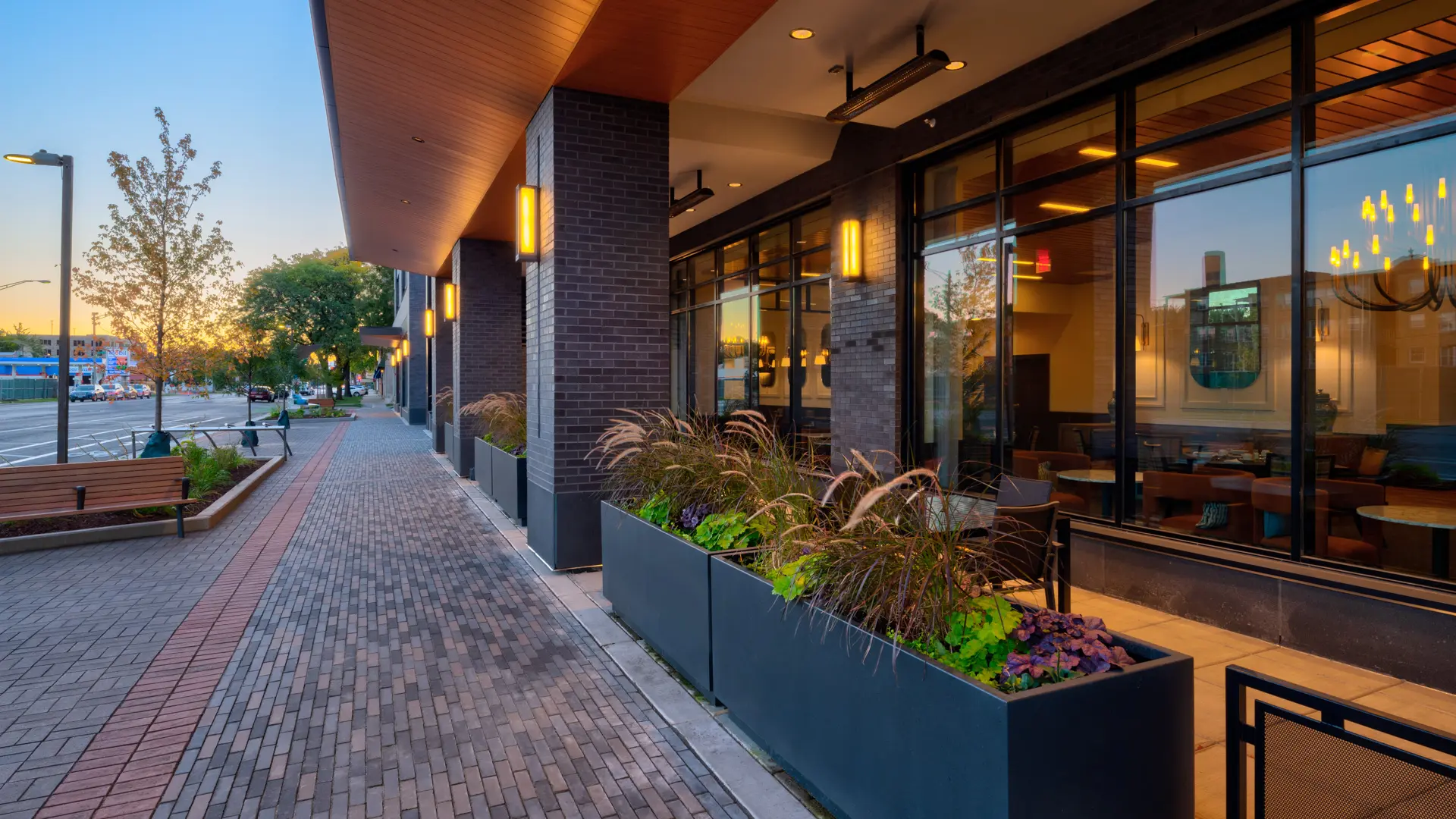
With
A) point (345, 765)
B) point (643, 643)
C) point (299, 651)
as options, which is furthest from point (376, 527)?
point (345, 765)

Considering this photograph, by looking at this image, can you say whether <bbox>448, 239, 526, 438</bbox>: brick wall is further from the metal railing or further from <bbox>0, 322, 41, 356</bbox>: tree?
<bbox>0, 322, 41, 356</bbox>: tree

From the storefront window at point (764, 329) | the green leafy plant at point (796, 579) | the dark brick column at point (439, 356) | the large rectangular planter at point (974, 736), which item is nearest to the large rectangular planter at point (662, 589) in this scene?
the green leafy plant at point (796, 579)

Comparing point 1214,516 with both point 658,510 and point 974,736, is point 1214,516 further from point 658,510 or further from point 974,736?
point 974,736

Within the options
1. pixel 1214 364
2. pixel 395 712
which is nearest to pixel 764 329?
pixel 1214 364

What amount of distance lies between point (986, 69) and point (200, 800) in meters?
6.80

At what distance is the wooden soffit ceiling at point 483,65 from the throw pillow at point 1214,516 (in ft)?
14.7

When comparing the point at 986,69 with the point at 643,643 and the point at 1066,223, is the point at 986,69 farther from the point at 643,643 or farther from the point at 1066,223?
the point at 643,643

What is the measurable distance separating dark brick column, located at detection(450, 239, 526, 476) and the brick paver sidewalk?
21.0ft

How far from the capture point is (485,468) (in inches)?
400

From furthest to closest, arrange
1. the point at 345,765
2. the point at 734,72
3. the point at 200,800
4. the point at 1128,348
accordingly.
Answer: the point at 734,72 → the point at 1128,348 → the point at 345,765 → the point at 200,800

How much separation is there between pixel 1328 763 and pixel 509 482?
7.68 metres

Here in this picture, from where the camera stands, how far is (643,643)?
4.54 metres

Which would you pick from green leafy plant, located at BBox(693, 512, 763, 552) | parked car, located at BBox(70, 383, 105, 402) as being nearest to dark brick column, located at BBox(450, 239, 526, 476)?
green leafy plant, located at BBox(693, 512, 763, 552)

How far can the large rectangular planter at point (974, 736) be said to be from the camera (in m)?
1.92
